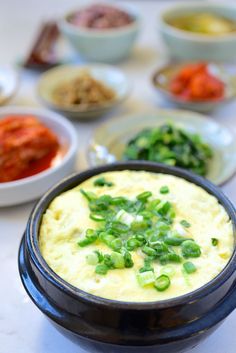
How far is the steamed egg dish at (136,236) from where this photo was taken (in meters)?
0.98

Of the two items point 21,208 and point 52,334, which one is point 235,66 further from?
point 52,334

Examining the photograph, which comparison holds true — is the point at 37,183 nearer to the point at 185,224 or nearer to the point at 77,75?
the point at 185,224

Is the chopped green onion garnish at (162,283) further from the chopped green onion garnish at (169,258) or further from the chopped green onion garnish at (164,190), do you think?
the chopped green onion garnish at (164,190)

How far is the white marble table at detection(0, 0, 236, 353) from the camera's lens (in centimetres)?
113

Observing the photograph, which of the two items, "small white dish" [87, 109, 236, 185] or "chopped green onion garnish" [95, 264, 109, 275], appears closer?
"chopped green onion garnish" [95, 264, 109, 275]

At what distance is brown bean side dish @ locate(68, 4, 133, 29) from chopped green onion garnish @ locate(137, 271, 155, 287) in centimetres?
165

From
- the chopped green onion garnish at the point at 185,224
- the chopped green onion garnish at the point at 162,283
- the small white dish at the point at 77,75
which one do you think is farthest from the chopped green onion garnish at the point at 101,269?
the small white dish at the point at 77,75

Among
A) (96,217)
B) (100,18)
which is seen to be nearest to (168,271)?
(96,217)

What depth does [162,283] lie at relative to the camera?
3.16 ft

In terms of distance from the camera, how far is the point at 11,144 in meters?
1.59

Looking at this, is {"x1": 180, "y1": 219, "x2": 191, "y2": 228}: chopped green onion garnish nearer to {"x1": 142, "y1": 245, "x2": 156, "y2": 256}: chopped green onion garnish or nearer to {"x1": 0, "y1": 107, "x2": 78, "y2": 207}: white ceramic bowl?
{"x1": 142, "y1": 245, "x2": 156, "y2": 256}: chopped green onion garnish

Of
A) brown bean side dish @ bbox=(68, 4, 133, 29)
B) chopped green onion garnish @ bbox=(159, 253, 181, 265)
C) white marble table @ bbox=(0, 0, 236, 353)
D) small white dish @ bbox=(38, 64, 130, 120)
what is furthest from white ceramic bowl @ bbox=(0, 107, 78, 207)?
brown bean side dish @ bbox=(68, 4, 133, 29)

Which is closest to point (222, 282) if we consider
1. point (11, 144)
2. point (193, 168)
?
point (193, 168)

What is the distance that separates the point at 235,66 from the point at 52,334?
1556 mm
